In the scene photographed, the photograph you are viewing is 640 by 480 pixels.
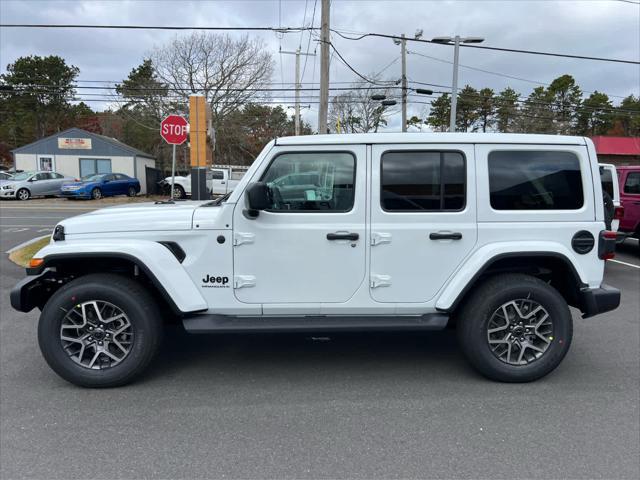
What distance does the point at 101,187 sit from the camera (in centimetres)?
2606

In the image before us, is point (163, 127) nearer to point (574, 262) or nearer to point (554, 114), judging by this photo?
point (574, 262)

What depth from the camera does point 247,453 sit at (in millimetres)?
2742

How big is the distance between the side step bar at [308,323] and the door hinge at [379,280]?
29cm

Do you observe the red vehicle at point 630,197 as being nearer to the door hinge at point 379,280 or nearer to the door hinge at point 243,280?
the door hinge at point 379,280

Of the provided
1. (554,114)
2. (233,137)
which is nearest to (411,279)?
(233,137)

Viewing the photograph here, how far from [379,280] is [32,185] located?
27.8 meters

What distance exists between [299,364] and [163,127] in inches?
298

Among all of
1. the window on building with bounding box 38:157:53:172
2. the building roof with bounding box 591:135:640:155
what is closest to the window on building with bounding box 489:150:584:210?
the window on building with bounding box 38:157:53:172

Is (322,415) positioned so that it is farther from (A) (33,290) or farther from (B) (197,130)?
(B) (197,130)

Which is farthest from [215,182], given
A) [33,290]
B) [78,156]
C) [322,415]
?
[322,415]

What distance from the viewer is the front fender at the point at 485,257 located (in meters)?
3.54

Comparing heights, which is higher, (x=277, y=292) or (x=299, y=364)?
(x=277, y=292)

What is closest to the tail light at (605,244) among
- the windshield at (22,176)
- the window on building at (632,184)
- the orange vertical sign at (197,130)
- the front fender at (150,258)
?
the front fender at (150,258)

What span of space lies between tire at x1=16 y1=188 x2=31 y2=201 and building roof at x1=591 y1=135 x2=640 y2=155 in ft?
143
